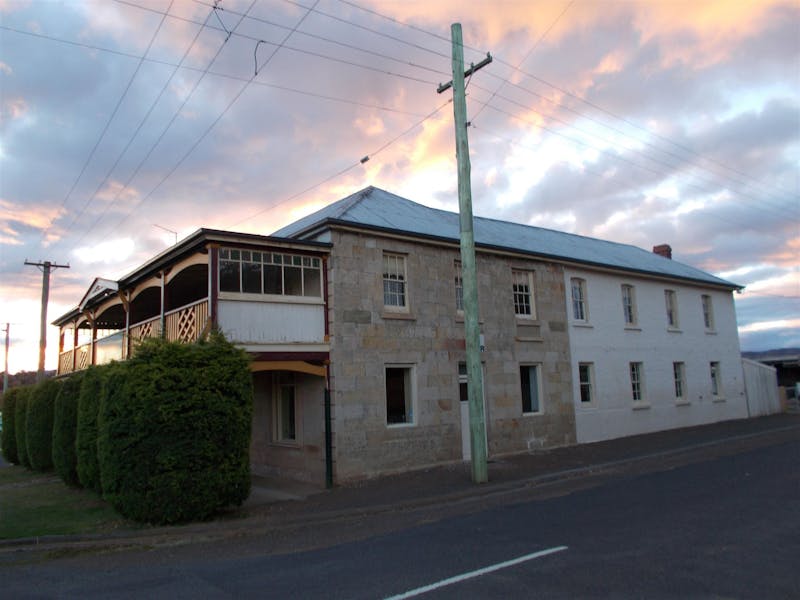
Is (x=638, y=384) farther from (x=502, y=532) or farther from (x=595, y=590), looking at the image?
(x=595, y=590)

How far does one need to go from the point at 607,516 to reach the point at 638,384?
586 inches

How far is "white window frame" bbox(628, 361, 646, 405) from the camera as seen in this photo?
73.3 ft

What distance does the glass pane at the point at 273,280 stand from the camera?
14203mm

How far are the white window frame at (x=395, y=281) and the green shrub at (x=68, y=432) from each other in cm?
742

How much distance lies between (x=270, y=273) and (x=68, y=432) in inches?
235

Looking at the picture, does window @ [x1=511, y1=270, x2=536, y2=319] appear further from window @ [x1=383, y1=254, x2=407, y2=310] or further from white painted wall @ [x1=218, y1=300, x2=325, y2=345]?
white painted wall @ [x1=218, y1=300, x2=325, y2=345]

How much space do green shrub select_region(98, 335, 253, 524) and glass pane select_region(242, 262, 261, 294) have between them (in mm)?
3726

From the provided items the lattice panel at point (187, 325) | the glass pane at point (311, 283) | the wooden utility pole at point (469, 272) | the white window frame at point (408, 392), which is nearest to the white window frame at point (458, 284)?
the white window frame at point (408, 392)

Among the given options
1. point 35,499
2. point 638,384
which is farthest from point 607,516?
point 638,384

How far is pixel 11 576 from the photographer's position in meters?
7.62

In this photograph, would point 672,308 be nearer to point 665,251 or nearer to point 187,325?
point 665,251

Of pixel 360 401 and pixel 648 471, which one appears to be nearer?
pixel 648 471

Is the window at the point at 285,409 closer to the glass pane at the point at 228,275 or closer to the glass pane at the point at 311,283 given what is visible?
the glass pane at the point at 311,283

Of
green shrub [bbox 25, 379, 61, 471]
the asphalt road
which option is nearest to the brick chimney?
the asphalt road
